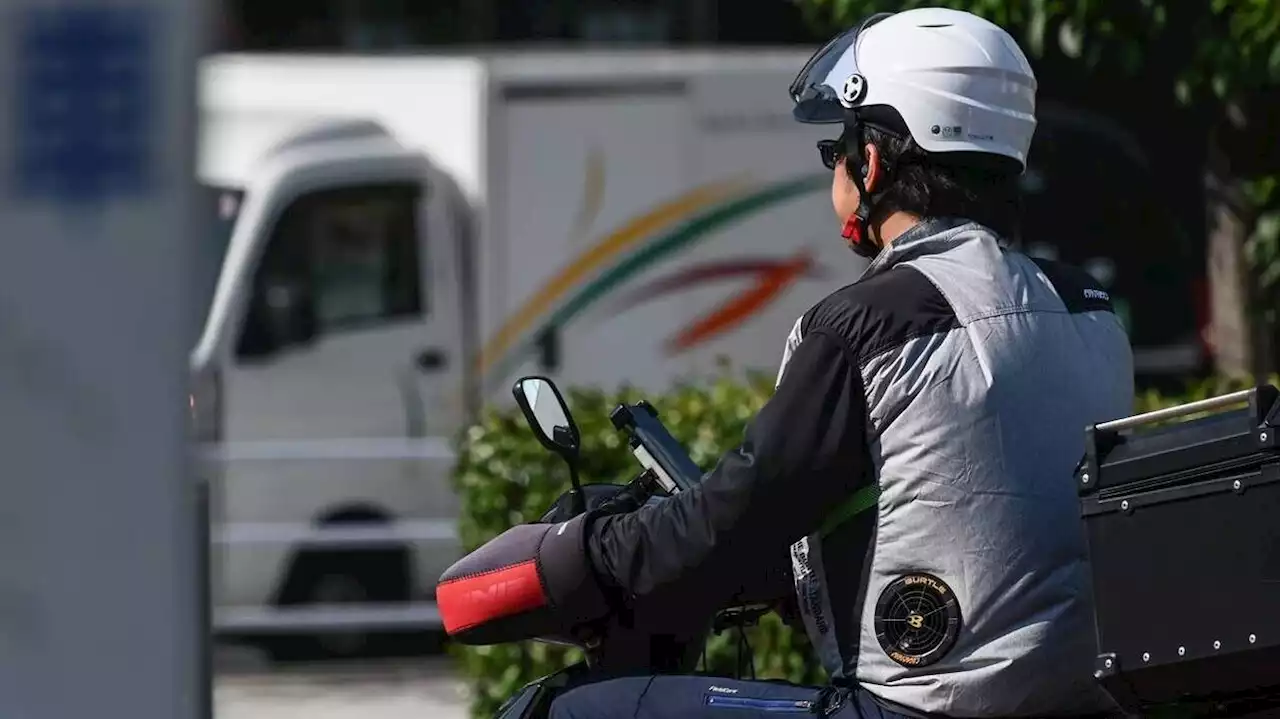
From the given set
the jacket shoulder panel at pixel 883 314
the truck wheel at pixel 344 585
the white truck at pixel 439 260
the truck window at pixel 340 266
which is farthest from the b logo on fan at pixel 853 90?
the truck window at pixel 340 266

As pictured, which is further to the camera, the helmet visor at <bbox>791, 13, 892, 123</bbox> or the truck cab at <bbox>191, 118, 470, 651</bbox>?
the truck cab at <bbox>191, 118, 470, 651</bbox>

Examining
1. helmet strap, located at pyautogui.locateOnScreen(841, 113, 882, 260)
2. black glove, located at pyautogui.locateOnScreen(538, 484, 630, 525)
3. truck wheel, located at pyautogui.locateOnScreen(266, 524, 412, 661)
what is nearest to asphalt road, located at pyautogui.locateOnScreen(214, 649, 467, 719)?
truck wheel, located at pyautogui.locateOnScreen(266, 524, 412, 661)

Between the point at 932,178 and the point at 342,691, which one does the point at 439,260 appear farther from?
the point at 932,178

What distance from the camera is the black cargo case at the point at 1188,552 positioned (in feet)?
7.66

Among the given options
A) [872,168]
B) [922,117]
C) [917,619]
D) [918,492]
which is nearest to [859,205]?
[872,168]

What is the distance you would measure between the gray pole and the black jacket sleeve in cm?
107

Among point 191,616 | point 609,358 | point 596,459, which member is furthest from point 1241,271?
point 191,616

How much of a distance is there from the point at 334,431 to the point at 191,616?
8.66m

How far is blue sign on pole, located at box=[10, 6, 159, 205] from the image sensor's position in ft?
5.04

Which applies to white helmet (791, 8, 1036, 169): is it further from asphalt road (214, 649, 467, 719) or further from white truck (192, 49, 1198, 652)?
white truck (192, 49, 1198, 652)

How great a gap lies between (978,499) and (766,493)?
0.83 feet

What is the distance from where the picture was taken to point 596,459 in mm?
5684

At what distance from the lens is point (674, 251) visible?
10656mm

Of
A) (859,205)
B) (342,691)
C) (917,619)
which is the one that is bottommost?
(342,691)
